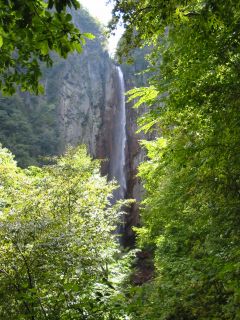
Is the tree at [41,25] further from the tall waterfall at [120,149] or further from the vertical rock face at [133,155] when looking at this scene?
the tall waterfall at [120,149]

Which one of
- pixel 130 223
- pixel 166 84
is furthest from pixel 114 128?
pixel 166 84

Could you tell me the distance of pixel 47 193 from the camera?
30.1 ft

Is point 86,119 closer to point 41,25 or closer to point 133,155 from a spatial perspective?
point 133,155

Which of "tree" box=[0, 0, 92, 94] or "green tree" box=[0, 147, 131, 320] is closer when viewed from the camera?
"tree" box=[0, 0, 92, 94]

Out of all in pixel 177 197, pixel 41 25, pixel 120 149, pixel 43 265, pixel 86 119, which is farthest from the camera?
pixel 86 119

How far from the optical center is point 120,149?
32500 mm

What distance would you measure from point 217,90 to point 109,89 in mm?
33194

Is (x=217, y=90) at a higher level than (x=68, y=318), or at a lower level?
higher

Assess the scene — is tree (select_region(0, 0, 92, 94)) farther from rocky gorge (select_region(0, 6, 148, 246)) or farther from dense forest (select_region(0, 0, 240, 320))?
rocky gorge (select_region(0, 6, 148, 246))

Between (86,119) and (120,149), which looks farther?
(86,119)

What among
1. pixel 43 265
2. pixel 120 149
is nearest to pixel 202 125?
pixel 43 265

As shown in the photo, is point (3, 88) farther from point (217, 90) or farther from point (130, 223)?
point (130, 223)

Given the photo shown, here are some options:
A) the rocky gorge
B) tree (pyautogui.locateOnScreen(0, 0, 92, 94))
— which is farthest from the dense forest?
the rocky gorge

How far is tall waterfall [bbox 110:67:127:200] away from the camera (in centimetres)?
3007
